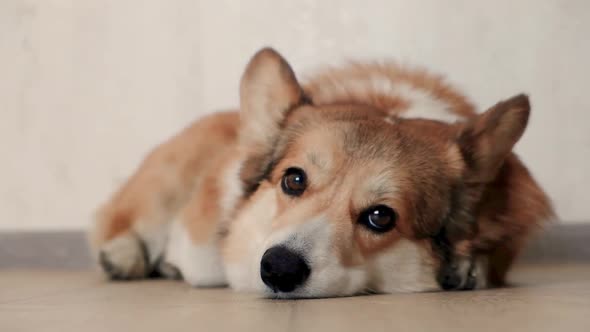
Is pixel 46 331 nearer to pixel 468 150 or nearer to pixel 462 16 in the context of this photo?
pixel 468 150

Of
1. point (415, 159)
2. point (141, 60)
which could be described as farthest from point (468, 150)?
point (141, 60)

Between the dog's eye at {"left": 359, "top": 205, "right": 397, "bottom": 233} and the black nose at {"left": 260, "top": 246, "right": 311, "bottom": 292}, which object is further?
the dog's eye at {"left": 359, "top": 205, "right": 397, "bottom": 233}

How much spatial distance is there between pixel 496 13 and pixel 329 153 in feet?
5.61

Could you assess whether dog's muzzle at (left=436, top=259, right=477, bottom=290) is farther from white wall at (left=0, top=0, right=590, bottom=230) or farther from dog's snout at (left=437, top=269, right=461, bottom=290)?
white wall at (left=0, top=0, right=590, bottom=230)

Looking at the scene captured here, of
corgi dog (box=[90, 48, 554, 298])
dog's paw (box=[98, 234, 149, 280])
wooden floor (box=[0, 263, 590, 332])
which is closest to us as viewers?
wooden floor (box=[0, 263, 590, 332])

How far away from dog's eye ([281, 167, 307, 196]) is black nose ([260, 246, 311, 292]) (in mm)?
276

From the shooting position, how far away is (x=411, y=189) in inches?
76.5

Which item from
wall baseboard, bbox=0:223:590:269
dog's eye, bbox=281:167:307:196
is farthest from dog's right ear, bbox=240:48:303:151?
wall baseboard, bbox=0:223:590:269

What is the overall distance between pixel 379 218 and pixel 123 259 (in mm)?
1050

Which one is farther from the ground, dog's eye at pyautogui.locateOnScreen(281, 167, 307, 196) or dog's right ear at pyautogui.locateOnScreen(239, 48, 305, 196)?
dog's right ear at pyautogui.locateOnScreen(239, 48, 305, 196)

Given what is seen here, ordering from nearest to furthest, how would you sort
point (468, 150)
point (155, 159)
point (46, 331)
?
point (46, 331)
point (468, 150)
point (155, 159)

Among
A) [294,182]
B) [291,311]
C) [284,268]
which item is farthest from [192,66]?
[291,311]

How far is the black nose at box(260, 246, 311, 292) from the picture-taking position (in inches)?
68.2

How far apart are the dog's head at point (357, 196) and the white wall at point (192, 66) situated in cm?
121
